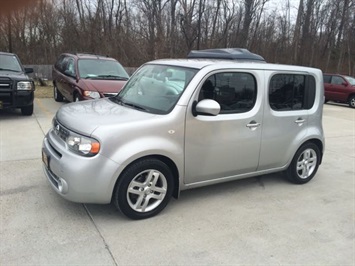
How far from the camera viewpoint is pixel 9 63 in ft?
29.9

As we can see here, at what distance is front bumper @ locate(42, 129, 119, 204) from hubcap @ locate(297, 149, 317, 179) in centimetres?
289

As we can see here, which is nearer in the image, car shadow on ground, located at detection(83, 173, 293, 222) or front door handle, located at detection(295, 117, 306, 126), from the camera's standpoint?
car shadow on ground, located at detection(83, 173, 293, 222)

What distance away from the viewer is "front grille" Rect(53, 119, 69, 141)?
357 centimetres

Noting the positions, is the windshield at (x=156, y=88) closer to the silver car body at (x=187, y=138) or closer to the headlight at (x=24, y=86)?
the silver car body at (x=187, y=138)

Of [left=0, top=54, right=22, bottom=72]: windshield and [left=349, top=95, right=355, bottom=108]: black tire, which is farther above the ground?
[left=0, top=54, right=22, bottom=72]: windshield

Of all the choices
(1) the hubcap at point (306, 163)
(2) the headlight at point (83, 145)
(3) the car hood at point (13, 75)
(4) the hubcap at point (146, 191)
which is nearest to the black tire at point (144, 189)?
(4) the hubcap at point (146, 191)

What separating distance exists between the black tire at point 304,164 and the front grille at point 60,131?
3110mm

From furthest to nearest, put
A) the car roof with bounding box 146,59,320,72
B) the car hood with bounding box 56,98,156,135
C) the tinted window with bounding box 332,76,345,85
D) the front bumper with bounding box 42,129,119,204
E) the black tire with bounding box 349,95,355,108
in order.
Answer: the tinted window with bounding box 332,76,345,85 < the black tire with bounding box 349,95,355,108 < the car roof with bounding box 146,59,320,72 < the car hood with bounding box 56,98,156,135 < the front bumper with bounding box 42,129,119,204

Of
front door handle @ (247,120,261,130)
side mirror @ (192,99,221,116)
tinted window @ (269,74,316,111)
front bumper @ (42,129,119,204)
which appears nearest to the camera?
front bumper @ (42,129,119,204)

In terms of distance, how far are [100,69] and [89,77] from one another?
2.02ft

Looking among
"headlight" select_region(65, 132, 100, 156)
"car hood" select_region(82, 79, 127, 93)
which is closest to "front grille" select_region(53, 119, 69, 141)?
"headlight" select_region(65, 132, 100, 156)

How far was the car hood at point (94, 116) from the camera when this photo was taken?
3399mm

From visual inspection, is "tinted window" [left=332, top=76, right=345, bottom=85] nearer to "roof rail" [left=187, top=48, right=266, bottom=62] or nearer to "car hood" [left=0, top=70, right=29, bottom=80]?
"roof rail" [left=187, top=48, right=266, bottom=62]

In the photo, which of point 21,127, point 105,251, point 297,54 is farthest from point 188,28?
point 105,251
